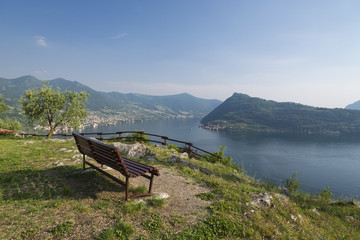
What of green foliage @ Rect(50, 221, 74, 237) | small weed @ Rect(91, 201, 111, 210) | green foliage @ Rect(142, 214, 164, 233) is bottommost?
green foliage @ Rect(142, 214, 164, 233)

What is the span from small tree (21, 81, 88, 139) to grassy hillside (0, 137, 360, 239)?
1810 cm

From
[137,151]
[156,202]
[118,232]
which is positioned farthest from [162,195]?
[137,151]

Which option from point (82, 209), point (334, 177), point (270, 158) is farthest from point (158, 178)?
point (270, 158)

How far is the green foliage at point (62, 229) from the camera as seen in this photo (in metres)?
3.88

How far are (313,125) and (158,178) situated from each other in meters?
219

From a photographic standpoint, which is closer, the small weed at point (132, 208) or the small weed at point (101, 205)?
the small weed at point (132, 208)

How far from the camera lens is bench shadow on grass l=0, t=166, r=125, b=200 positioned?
563 centimetres

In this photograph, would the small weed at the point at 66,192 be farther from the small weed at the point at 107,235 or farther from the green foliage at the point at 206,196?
the green foliage at the point at 206,196

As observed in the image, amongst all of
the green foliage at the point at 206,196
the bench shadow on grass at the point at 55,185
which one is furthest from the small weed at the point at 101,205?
the green foliage at the point at 206,196

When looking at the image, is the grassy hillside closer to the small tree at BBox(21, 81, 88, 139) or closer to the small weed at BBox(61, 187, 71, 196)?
the small weed at BBox(61, 187, 71, 196)

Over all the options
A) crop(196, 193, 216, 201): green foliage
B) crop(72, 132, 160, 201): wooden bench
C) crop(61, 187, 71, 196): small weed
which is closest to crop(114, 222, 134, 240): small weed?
crop(72, 132, 160, 201): wooden bench

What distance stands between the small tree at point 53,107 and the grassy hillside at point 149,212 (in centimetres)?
1810

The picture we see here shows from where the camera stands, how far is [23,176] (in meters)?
7.00

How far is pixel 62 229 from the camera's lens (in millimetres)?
4008
